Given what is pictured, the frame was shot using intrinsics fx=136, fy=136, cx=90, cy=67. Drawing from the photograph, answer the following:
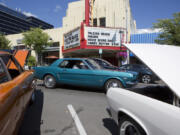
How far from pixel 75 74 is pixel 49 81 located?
1.50m

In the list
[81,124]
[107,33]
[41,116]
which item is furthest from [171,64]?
[107,33]

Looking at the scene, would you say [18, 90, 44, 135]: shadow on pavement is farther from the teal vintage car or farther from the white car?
the teal vintage car

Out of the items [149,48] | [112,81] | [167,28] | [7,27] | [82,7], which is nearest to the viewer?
[149,48]

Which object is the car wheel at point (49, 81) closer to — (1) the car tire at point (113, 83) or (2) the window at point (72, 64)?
(2) the window at point (72, 64)

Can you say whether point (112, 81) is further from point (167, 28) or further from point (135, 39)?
point (135, 39)

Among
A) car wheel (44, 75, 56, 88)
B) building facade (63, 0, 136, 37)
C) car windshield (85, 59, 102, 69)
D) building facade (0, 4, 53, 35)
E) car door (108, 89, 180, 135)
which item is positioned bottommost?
car wheel (44, 75, 56, 88)

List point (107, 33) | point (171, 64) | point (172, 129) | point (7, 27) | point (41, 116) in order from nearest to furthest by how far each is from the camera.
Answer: point (172, 129) < point (171, 64) < point (41, 116) < point (107, 33) < point (7, 27)

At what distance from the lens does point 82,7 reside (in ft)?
63.8

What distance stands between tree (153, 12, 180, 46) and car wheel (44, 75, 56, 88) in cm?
987

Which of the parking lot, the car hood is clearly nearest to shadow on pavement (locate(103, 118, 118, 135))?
the parking lot

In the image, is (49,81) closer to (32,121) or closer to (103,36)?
(32,121)

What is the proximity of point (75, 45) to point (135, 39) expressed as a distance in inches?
287

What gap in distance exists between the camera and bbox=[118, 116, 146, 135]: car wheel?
1721mm

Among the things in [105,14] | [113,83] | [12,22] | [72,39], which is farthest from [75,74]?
[12,22]
